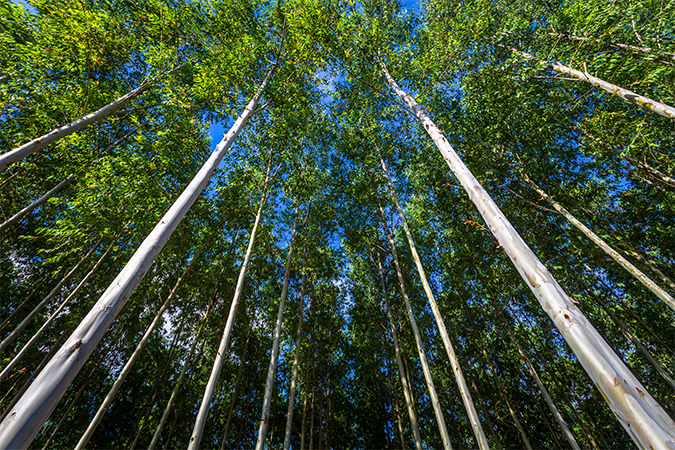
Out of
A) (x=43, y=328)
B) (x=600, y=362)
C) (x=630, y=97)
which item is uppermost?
(x=630, y=97)

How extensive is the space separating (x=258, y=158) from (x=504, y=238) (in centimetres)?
557

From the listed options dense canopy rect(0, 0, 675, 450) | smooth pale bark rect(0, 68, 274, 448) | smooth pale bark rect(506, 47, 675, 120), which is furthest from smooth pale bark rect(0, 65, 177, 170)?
smooth pale bark rect(506, 47, 675, 120)

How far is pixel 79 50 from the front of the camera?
4.05 metres

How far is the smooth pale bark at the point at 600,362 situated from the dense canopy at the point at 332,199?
0.01 m

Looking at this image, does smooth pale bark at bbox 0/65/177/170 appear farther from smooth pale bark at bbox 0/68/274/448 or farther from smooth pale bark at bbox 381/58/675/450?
smooth pale bark at bbox 381/58/675/450

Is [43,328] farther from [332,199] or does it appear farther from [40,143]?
[332,199]

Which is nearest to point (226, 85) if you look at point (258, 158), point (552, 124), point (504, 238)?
point (258, 158)

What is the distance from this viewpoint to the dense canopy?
12.5ft

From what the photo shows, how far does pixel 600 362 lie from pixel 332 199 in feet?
23.2

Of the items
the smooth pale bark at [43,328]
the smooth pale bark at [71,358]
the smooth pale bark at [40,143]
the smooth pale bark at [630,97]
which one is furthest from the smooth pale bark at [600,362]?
the smooth pale bark at [43,328]

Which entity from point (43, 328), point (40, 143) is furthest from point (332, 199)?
point (43, 328)

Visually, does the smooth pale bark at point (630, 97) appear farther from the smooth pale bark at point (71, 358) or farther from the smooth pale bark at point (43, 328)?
the smooth pale bark at point (43, 328)

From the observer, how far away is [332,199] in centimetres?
787

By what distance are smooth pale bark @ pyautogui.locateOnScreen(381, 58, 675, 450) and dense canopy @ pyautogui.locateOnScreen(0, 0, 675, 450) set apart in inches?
0.4
